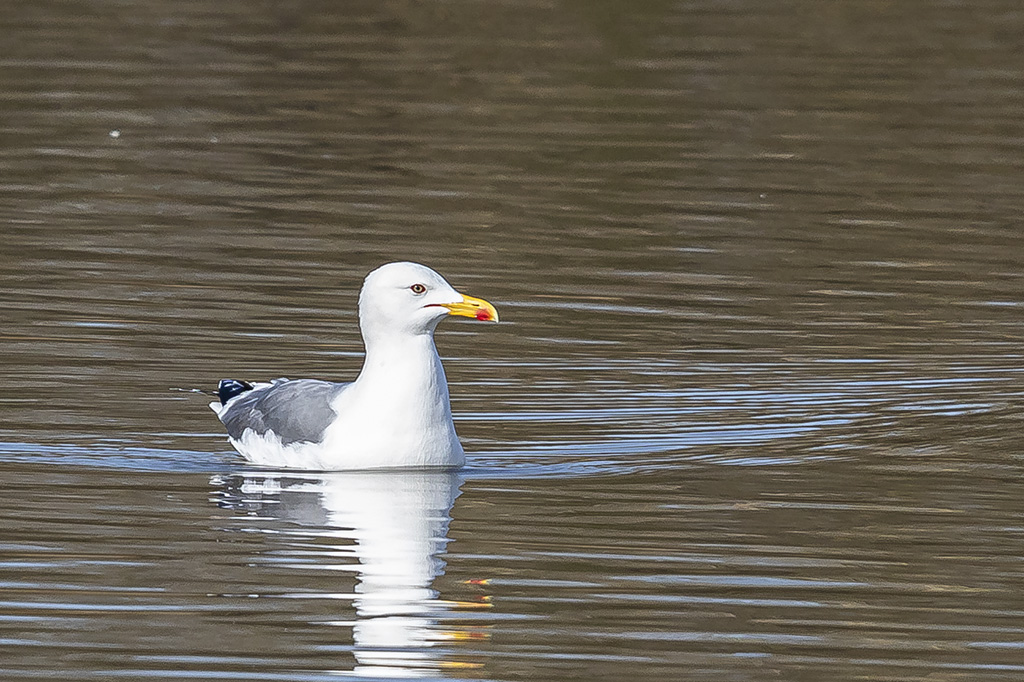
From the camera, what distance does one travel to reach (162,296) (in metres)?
A: 14.4

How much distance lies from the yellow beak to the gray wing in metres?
0.74

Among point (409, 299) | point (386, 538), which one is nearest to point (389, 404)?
point (409, 299)

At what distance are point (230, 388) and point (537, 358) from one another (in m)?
2.33

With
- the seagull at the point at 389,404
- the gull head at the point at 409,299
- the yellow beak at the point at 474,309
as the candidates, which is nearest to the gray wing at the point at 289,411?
the seagull at the point at 389,404

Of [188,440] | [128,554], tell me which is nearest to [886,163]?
[188,440]

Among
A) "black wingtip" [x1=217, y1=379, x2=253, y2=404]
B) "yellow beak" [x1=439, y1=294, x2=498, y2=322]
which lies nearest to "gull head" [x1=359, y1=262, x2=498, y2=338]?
"yellow beak" [x1=439, y1=294, x2=498, y2=322]

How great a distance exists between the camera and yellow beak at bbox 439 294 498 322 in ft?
33.5

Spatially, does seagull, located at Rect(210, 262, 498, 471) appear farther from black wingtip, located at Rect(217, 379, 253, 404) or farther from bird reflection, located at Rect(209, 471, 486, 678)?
black wingtip, located at Rect(217, 379, 253, 404)

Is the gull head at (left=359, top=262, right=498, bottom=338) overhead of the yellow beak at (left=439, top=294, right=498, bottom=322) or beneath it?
overhead

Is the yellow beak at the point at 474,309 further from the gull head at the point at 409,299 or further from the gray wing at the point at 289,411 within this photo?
the gray wing at the point at 289,411

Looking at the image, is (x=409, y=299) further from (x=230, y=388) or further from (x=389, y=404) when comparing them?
(x=230, y=388)

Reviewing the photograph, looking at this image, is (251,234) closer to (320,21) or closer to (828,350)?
(828,350)

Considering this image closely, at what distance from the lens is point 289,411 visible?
10.6 m

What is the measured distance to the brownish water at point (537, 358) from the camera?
800 cm
